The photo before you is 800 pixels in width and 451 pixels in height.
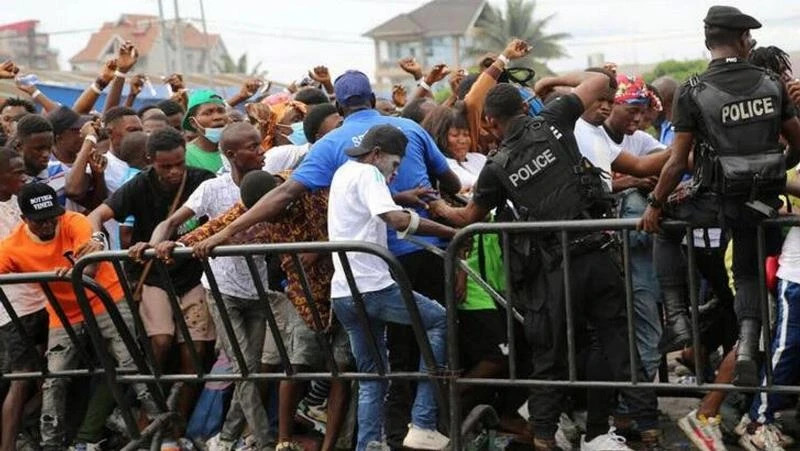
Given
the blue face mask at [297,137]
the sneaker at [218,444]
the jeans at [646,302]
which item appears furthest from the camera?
the blue face mask at [297,137]

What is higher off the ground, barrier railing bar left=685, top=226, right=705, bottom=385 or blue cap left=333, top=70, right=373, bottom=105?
blue cap left=333, top=70, right=373, bottom=105

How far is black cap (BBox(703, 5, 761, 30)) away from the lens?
6.53 metres

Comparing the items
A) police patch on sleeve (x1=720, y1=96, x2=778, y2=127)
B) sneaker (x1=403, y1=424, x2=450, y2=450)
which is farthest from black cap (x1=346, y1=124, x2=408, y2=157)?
police patch on sleeve (x1=720, y1=96, x2=778, y2=127)

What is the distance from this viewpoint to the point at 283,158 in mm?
9234

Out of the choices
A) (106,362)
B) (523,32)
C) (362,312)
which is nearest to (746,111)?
(362,312)

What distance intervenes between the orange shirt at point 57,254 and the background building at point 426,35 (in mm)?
113214

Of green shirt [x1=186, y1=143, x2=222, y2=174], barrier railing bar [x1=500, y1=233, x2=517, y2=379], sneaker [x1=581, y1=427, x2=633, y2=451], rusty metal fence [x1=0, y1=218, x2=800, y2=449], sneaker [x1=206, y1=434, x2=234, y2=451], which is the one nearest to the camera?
rusty metal fence [x1=0, y1=218, x2=800, y2=449]

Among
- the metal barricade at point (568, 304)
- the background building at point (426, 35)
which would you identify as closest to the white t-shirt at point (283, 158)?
the metal barricade at point (568, 304)

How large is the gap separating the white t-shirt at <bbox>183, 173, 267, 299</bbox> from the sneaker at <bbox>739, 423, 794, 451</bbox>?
2896 mm

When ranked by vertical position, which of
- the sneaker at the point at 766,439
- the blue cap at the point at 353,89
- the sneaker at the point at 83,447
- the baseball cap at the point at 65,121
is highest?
the blue cap at the point at 353,89

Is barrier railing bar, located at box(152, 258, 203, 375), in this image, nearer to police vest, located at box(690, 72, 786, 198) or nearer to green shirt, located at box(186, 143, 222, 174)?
green shirt, located at box(186, 143, 222, 174)

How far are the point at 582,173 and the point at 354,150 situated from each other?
1.21 m

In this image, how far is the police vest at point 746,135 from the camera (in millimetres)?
6453

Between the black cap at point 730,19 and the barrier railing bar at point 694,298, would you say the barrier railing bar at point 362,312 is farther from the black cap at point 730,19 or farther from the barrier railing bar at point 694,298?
the black cap at point 730,19
